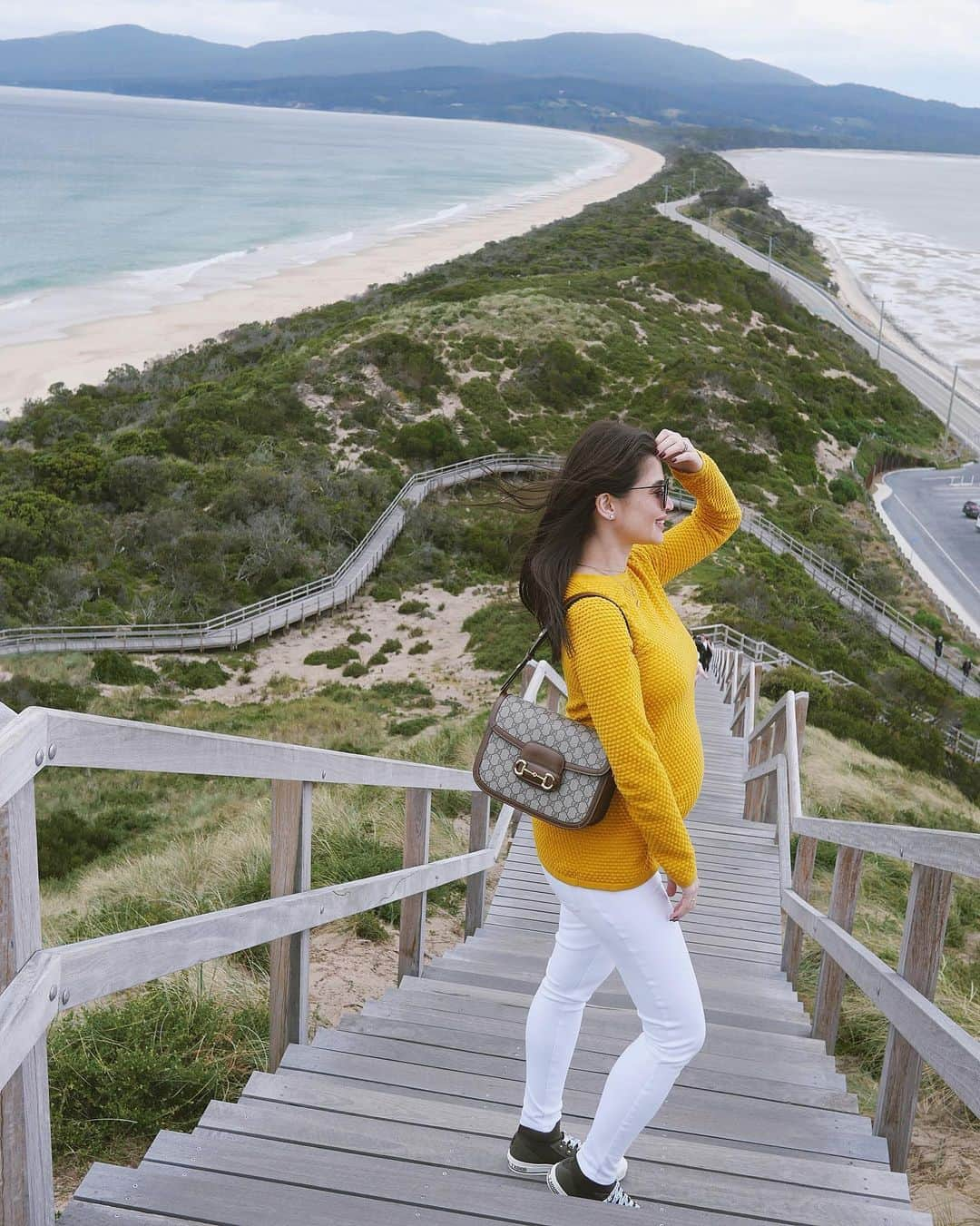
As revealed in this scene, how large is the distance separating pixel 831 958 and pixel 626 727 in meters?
1.85

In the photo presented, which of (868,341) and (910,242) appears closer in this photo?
(868,341)

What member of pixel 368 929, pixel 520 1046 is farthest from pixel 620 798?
pixel 368 929

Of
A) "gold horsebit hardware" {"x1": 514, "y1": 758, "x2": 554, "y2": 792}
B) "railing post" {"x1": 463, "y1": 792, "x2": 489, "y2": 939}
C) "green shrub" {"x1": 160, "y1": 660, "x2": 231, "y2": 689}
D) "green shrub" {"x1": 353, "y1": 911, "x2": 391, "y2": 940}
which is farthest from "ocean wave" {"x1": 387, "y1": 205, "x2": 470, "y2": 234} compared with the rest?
"gold horsebit hardware" {"x1": 514, "y1": 758, "x2": 554, "y2": 792}

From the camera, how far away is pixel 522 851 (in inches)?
255

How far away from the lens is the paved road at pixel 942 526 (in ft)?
105

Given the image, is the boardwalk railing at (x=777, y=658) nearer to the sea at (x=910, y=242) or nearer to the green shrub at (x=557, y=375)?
the green shrub at (x=557, y=375)

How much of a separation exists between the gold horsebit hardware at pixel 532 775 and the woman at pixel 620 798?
0.44ft

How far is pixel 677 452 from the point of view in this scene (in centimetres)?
271

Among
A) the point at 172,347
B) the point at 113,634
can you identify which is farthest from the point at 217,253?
the point at 113,634

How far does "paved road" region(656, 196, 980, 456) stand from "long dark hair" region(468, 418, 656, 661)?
159 ft

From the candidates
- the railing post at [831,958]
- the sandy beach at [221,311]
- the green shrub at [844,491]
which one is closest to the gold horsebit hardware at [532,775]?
the railing post at [831,958]

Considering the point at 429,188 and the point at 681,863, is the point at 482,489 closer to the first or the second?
the point at 681,863

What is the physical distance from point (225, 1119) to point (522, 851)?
13.3ft

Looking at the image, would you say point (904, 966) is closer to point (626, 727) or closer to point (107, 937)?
point (626, 727)
